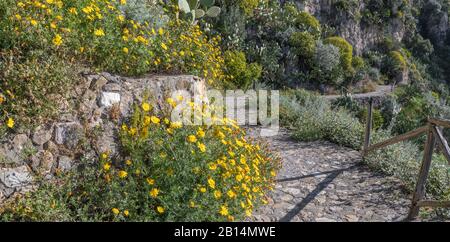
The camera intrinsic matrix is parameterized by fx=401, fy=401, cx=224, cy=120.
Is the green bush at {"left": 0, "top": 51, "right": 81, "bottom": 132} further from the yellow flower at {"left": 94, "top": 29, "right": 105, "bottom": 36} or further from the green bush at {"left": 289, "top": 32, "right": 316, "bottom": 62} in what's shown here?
the green bush at {"left": 289, "top": 32, "right": 316, "bottom": 62}

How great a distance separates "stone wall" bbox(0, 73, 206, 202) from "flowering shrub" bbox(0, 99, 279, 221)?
0.43 ft

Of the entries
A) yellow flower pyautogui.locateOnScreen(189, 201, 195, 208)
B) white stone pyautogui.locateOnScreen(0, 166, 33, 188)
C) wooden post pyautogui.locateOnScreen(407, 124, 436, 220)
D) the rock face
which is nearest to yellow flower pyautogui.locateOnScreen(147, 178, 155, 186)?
yellow flower pyautogui.locateOnScreen(189, 201, 195, 208)

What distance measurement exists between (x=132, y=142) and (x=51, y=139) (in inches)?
25.1

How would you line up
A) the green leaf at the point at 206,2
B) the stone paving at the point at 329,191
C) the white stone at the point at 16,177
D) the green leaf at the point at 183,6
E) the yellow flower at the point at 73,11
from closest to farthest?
the white stone at the point at 16,177
the yellow flower at the point at 73,11
the stone paving at the point at 329,191
the green leaf at the point at 183,6
the green leaf at the point at 206,2

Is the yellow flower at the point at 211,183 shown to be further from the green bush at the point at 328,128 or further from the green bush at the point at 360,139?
the green bush at the point at 328,128

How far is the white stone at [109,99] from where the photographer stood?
3631mm

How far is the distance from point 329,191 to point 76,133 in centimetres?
291

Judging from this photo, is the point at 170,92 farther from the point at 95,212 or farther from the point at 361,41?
the point at 361,41

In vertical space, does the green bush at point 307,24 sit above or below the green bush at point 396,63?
above

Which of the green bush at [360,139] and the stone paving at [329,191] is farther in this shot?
the green bush at [360,139]

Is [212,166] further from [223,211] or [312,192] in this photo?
[312,192]

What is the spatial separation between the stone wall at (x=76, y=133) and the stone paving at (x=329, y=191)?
62.3 inches

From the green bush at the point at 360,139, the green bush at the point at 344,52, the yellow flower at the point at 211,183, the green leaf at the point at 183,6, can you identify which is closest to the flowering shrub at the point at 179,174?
the yellow flower at the point at 211,183
